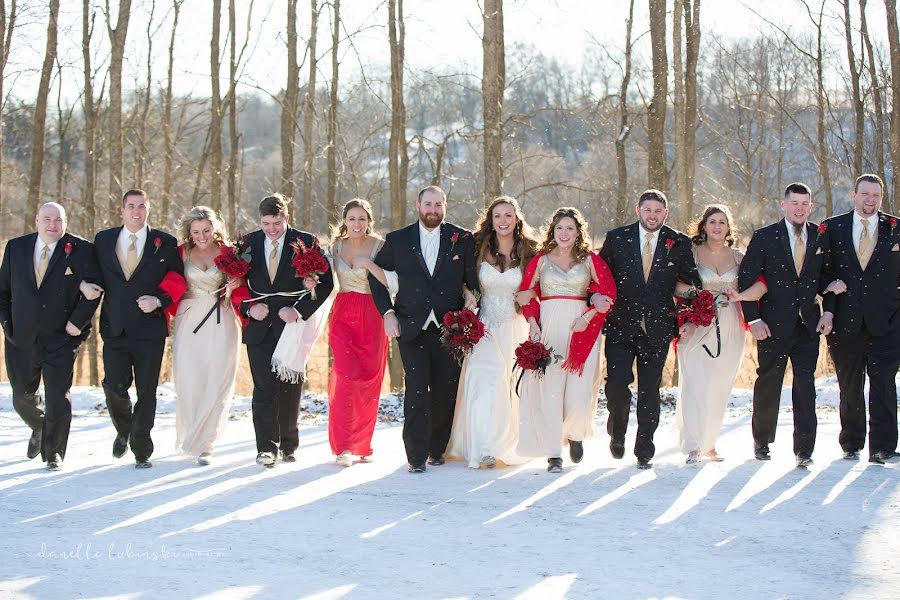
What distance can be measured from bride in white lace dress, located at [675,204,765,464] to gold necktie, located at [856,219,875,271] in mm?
950

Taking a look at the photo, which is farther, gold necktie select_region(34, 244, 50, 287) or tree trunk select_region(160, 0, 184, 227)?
tree trunk select_region(160, 0, 184, 227)

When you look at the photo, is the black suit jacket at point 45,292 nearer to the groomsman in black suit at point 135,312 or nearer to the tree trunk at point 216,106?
the groomsman in black suit at point 135,312

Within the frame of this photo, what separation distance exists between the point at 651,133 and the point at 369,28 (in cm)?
565

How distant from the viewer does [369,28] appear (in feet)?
58.1

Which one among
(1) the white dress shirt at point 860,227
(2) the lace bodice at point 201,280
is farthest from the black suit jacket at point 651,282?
(2) the lace bodice at point 201,280

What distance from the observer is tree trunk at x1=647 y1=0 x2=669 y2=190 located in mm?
14047

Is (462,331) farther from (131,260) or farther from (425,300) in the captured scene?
(131,260)

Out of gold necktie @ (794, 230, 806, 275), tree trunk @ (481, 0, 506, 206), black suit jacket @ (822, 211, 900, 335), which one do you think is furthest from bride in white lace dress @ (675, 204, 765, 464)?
tree trunk @ (481, 0, 506, 206)

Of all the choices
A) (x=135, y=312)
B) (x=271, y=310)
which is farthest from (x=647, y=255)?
(x=135, y=312)

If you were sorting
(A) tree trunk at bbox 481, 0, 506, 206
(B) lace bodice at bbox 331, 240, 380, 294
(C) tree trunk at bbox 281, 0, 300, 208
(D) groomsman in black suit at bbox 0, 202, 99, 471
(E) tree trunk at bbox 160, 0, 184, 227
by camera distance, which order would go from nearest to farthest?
(D) groomsman in black suit at bbox 0, 202, 99, 471 → (B) lace bodice at bbox 331, 240, 380, 294 → (A) tree trunk at bbox 481, 0, 506, 206 → (C) tree trunk at bbox 281, 0, 300, 208 → (E) tree trunk at bbox 160, 0, 184, 227

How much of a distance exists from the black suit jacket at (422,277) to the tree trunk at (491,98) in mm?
4528

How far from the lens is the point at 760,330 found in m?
8.09

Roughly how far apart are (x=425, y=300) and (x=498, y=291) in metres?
0.64

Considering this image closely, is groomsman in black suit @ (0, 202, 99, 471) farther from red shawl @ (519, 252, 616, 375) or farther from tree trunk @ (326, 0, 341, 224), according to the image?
tree trunk @ (326, 0, 341, 224)
